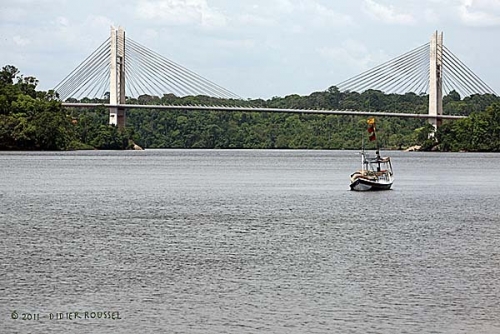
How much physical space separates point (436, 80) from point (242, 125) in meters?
38.6

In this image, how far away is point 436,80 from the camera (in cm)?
9519

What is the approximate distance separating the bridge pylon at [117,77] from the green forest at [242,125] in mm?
1719

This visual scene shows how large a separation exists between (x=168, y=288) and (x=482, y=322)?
5162 mm

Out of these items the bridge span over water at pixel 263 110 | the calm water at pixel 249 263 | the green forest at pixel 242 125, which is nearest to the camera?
the calm water at pixel 249 263

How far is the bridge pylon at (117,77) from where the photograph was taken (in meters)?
92.8

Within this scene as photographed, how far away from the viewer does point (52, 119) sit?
294ft

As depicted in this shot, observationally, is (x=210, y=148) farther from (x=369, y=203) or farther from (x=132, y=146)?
(x=369, y=203)

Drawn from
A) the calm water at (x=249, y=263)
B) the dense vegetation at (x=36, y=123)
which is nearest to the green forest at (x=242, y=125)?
the dense vegetation at (x=36, y=123)

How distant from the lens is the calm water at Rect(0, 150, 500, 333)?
15203 mm

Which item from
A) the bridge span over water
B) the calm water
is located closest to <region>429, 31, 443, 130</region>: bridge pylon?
the bridge span over water

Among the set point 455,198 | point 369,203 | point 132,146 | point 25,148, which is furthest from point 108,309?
point 132,146

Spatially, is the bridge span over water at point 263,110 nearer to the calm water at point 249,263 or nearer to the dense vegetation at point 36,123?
the dense vegetation at point 36,123

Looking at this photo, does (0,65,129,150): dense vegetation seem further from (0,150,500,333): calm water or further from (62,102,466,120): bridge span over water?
(0,150,500,333): calm water

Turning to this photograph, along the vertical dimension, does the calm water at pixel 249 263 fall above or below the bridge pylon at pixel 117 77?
below
